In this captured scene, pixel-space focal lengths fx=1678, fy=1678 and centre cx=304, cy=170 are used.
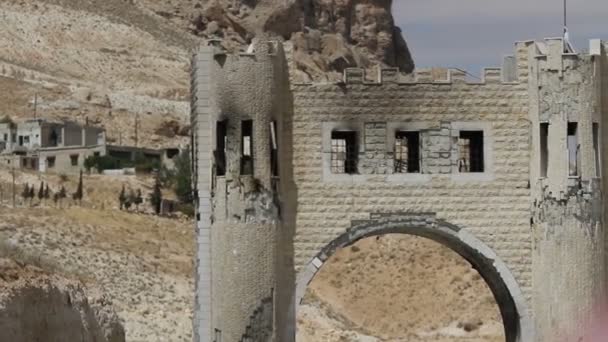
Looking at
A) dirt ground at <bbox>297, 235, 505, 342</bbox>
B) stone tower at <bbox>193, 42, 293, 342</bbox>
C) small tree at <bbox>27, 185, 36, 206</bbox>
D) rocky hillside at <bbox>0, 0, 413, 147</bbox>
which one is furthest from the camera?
rocky hillside at <bbox>0, 0, 413, 147</bbox>

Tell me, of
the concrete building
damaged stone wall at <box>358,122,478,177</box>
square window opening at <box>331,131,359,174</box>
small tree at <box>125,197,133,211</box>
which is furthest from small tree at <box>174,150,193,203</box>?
damaged stone wall at <box>358,122,478,177</box>

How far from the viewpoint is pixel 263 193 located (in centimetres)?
2670

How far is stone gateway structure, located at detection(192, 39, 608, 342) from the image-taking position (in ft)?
88.0

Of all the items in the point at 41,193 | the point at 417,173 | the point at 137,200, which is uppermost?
the point at 417,173

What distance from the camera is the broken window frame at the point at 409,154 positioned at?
27.5 meters

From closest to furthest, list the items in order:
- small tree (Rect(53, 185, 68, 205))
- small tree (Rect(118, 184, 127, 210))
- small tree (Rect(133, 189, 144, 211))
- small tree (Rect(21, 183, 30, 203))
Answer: small tree (Rect(21, 183, 30, 203)) < small tree (Rect(53, 185, 68, 205)) < small tree (Rect(118, 184, 127, 210)) < small tree (Rect(133, 189, 144, 211))

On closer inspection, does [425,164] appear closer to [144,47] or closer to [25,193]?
[25,193]

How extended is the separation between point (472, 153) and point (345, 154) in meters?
2.11

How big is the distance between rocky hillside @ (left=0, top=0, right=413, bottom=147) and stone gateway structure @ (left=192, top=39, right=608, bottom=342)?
70.6 m

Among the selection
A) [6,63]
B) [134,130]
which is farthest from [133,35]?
[134,130]

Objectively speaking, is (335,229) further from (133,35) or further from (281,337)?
(133,35)

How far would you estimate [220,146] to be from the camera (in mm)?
26922

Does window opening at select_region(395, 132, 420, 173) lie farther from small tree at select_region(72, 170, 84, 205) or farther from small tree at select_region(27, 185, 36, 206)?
small tree at select_region(72, 170, 84, 205)

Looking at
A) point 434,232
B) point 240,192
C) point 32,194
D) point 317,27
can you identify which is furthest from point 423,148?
point 317,27
